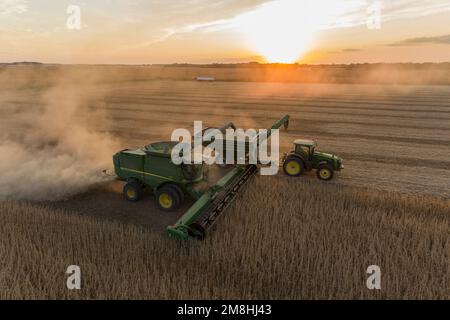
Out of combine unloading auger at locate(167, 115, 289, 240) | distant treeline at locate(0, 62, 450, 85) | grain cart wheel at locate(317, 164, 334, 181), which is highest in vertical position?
distant treeline at locate(0, 62, 450, 85)

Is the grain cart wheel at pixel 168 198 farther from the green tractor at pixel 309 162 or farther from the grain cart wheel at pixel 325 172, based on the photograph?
the grain cart wheel at pixel 325 172

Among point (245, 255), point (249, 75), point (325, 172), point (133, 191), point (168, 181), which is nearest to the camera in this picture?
point (245, 255)

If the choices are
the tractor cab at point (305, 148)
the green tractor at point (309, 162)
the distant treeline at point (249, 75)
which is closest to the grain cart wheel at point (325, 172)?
the green tractor at point (309, 162)

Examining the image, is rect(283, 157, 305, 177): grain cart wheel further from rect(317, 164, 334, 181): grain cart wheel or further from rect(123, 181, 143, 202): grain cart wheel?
rect(123, 181, 143, 202): grain cart wheel

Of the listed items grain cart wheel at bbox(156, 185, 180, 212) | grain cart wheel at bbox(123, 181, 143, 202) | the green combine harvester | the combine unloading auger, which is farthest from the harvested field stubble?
grain cart wheel at bbox(123, 181, 143, 202)

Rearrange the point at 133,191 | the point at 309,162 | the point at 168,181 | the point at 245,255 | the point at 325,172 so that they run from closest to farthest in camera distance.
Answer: the point at 245,255 → the point at 168,181 → the point at 133,191 → the point at 325,172 → the point at 309,162

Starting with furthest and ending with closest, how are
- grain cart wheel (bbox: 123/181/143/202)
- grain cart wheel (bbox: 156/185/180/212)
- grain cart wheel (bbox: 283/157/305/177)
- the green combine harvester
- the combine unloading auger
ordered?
1. grain cart wheel (bbox: 283/157/305/177)
2. grain cart wheel (bbox: 123/181/143/202)
3. grain cart wheel (bbox: 156/185/180/212)
4. the green combine harvester
5. the combine unloading auger

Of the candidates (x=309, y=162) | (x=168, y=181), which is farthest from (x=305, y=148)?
(x=168, y=181)

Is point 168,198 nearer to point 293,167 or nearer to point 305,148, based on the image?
point 293,167
